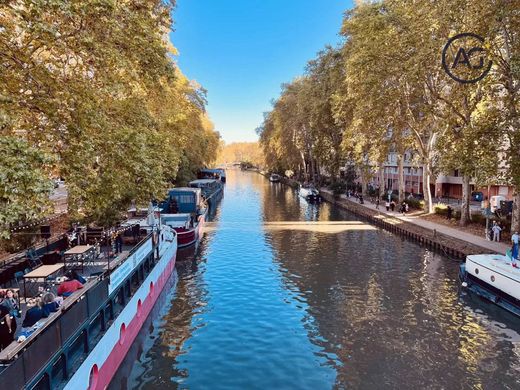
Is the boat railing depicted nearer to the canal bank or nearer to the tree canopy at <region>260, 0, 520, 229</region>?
the tree canopy at <region>260, 0, 520, 229</region>

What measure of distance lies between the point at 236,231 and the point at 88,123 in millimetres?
26411

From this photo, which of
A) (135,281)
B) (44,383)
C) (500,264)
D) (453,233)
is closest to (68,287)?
(44,383)

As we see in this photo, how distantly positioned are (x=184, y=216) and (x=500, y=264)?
24411mm

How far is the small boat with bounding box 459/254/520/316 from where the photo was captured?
18328mm

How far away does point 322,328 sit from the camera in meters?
17.2

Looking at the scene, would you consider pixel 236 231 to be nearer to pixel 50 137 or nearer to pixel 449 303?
pixel 449 303

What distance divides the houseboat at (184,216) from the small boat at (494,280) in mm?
19904

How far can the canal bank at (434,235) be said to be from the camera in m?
27.6

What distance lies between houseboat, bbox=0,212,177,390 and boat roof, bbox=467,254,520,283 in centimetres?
1719

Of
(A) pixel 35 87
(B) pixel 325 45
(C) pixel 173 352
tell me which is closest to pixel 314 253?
(C) pixel 173 352

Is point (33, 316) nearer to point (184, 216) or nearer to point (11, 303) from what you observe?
point (11, 303)

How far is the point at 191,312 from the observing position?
19.2 meters

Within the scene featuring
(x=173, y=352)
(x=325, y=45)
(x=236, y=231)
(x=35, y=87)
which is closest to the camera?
(x=35, y=87)

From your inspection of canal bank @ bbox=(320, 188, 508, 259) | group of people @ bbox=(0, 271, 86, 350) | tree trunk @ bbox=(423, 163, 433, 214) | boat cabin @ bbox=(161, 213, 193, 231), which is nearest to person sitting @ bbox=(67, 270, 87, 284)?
group of people @ bbox=(0, 271, 86, 350)
